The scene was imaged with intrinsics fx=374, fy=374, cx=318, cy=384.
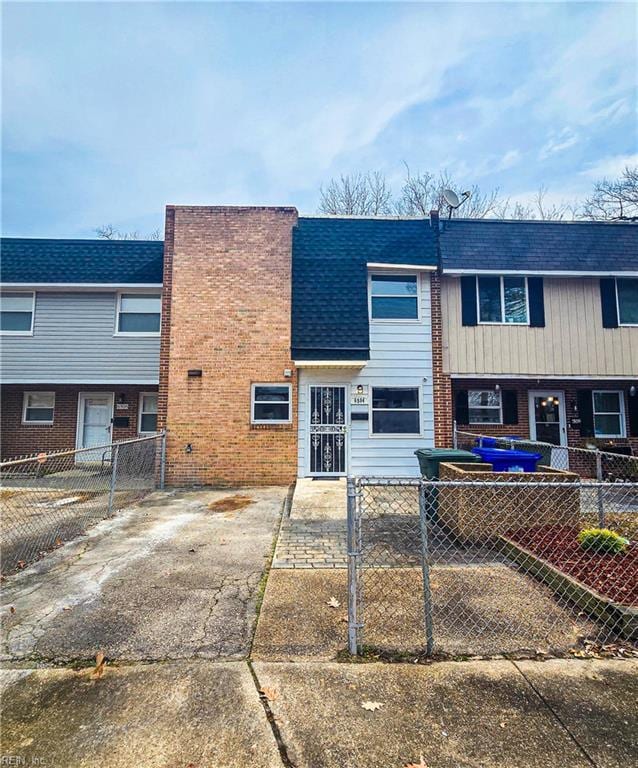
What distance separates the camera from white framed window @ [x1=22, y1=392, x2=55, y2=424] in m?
12.0

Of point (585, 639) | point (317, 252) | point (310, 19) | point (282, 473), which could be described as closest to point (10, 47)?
point (310, 19)

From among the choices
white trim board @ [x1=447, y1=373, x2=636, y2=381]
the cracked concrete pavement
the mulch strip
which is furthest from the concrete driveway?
white trim board @ [x1=447, y1=373, x2=636, y2=381]

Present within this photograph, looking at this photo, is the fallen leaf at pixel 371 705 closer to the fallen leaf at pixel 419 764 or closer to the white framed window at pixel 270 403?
the fallen leaf at pixel 419 764

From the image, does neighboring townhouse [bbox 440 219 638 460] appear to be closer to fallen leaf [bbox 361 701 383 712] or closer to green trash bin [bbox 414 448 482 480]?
green trash bin [bbox 414 448 482 480]

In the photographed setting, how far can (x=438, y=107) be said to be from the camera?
11633 millimetres

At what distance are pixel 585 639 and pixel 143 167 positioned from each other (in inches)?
645

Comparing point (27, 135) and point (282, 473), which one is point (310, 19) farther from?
point (282, 473)

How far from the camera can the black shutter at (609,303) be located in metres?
10.1

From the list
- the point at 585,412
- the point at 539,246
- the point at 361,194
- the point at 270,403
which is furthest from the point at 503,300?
the point at 361,194

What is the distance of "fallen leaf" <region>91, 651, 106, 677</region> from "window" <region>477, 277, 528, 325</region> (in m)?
10.1

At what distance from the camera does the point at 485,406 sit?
35.7 feet

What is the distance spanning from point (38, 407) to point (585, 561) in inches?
567

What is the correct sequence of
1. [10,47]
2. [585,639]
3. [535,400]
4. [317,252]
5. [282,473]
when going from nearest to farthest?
[585,639] < [10,47] < [282,473] < [317,252] < [535,400]

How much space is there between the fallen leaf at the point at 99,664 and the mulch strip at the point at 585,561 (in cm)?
419
